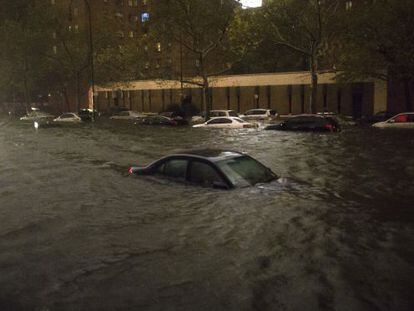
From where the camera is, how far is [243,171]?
10641 millimetres

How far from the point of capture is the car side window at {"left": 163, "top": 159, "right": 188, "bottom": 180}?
10.9m

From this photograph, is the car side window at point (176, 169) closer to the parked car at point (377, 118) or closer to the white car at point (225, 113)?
the white car at point (225, 113)

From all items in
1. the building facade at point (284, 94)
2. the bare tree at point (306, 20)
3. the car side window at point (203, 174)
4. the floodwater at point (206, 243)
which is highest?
the bare tree at point (306, 20)

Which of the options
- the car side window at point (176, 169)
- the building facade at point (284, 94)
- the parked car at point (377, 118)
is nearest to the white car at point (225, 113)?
the building facade at point (284, 94)

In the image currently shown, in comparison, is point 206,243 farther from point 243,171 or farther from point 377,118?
point 377,118

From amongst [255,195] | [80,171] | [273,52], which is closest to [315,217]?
[255,195]

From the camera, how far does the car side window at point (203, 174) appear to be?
33.9ft

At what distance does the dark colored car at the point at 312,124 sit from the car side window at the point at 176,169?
20178mm

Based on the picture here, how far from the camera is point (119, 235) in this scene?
8844 millimetres

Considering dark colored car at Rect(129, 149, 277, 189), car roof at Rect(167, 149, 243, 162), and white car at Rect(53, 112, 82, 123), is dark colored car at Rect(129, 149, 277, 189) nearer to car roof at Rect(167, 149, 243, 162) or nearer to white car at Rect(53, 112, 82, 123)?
car roof at Rect(167, 149, 243, 162)

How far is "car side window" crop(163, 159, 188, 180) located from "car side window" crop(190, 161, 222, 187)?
10.7 inches

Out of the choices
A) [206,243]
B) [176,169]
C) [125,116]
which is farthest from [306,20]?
[206,243]

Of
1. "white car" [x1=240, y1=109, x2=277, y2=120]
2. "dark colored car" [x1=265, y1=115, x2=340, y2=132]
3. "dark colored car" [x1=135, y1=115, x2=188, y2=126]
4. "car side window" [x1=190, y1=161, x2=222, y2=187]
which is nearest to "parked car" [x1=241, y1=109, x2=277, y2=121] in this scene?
"white car" [x1=240, y1=109, x2=277, y2=120]

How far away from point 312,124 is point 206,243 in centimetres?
2332
